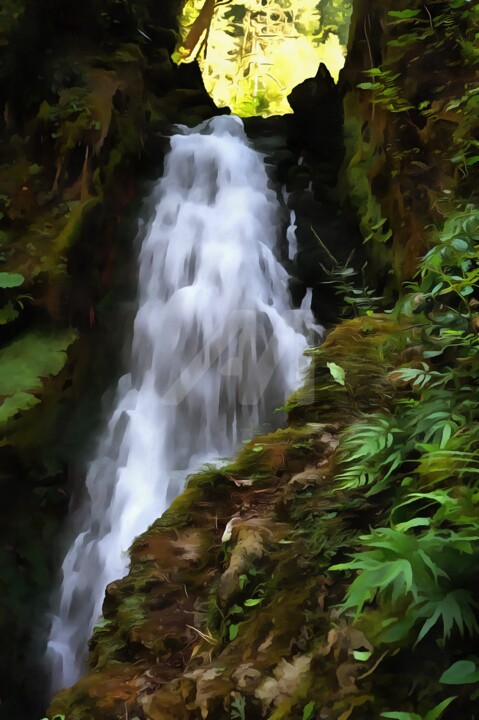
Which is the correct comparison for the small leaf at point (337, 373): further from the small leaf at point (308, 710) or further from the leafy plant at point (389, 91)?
the leafy plant at point (389, 91)

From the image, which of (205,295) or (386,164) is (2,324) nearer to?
(205,295)

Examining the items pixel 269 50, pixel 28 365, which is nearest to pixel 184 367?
pixel 28 365

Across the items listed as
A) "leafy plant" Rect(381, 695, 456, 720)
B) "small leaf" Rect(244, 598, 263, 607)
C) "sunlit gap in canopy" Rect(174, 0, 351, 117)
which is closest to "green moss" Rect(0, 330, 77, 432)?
"small leaf" Rect(244, 598, 263, 607)

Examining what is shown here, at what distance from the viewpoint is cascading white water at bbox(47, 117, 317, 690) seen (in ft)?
17.7

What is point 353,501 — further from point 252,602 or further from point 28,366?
point 28,366

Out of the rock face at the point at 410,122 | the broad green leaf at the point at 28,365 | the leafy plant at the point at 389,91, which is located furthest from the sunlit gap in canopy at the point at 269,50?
the broad green leaf at the point at 28,365

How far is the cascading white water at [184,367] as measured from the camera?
539 cm

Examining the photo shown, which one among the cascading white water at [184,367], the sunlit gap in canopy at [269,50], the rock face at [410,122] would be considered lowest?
the cascading white water at [184,367]

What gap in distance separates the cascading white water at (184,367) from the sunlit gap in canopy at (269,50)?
438 inches

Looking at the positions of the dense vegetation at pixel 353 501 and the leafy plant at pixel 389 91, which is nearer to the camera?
the dense vegetation at pixel 353 501

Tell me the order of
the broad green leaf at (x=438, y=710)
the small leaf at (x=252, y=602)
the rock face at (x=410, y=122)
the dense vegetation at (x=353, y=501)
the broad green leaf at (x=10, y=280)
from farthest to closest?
the broad green leaf at (x=10, y=280) → the rock face at (x=410, y=122) → the small leaf at (x=252, y=602) → the dense vegetation at (x=353, y=501) → the broad green leaf at (x=438, y=710)

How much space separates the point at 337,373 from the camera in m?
2.96

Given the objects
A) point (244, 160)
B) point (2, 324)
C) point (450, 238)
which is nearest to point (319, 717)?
point (450, 238)

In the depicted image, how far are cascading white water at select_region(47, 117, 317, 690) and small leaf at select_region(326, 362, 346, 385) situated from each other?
9.55 feet
